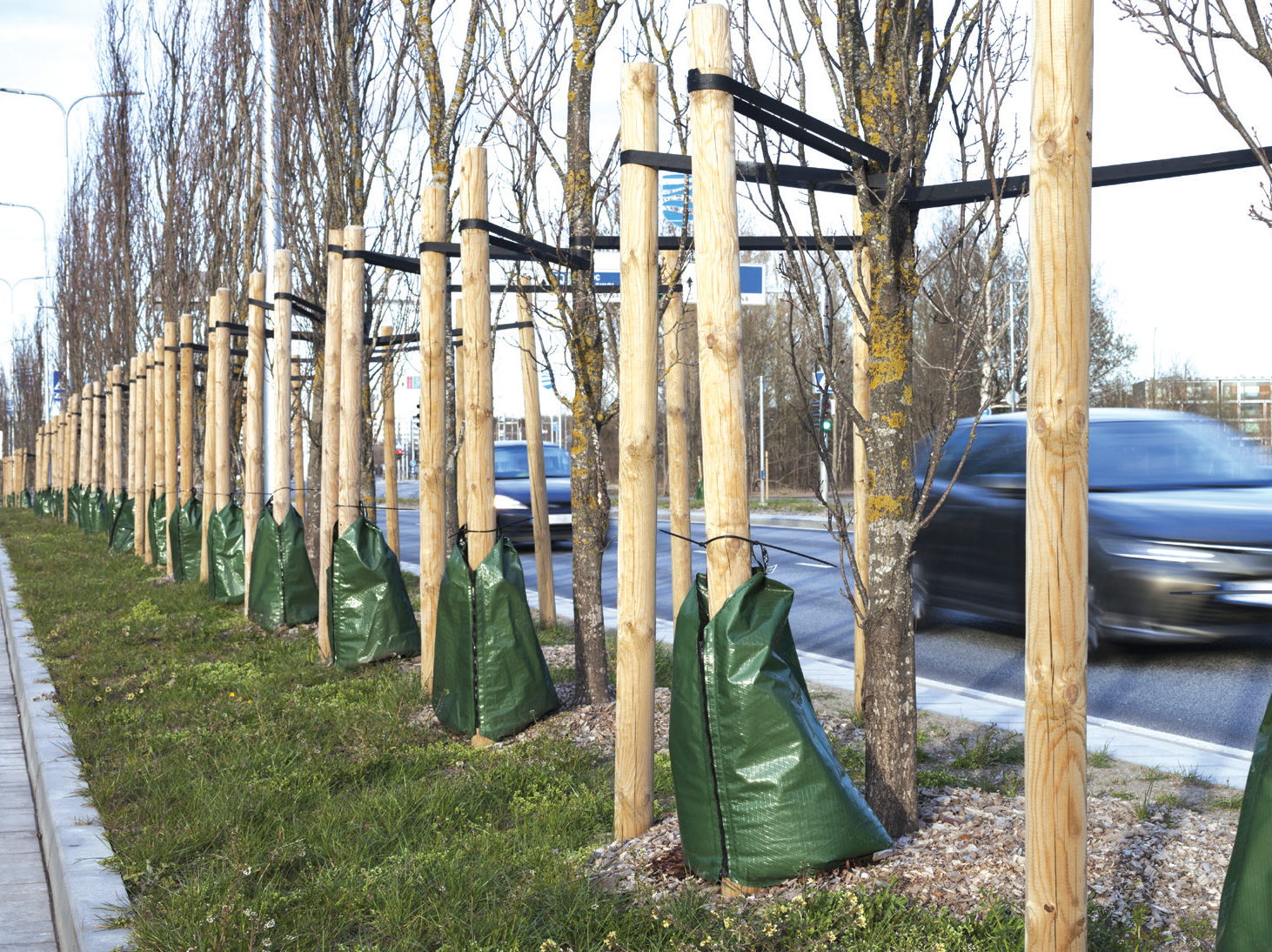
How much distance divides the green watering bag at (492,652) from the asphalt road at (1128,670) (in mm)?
3316

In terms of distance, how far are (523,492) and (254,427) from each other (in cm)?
828

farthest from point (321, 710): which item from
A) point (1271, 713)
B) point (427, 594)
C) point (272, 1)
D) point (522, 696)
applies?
point (272, 1)

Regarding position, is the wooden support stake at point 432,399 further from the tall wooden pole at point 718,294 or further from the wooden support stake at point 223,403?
the wooden support stake at point 223,403

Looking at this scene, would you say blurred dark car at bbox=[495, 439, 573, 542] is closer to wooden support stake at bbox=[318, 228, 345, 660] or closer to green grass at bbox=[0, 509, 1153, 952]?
wooden support stake at bbox=[318, 228, 345, 660]

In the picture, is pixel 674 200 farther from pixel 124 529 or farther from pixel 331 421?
pixel 124 529

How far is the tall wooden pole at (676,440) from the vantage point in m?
6.62

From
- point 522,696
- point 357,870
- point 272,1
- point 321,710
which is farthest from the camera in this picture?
point 272,1

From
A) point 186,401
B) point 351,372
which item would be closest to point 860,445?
point 351,372

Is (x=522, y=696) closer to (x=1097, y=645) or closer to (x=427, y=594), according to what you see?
(x=427, y=594)

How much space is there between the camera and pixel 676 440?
683cm

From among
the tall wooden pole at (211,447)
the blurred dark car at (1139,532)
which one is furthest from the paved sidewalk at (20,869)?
the blurred dark car at (1139,532)

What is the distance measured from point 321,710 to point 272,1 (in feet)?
23.9

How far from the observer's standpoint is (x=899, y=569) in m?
3.86

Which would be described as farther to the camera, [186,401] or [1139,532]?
[186,401]
